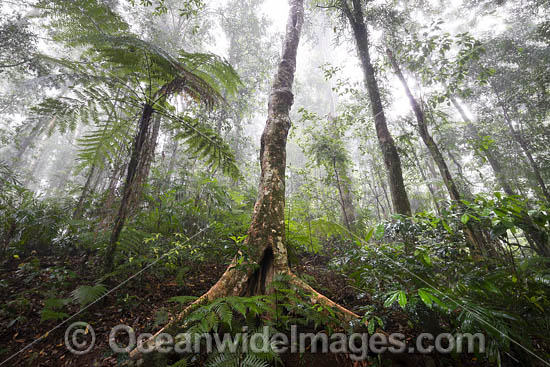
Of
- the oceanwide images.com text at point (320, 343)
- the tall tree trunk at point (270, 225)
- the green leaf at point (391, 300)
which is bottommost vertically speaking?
the oceanwide images.com text at point (320, 343)

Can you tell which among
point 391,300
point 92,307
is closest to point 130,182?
point 92,307

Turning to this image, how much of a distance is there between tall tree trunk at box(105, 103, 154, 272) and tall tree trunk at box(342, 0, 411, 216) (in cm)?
403

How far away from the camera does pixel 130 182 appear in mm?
2471

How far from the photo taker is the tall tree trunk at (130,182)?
92.2 inches

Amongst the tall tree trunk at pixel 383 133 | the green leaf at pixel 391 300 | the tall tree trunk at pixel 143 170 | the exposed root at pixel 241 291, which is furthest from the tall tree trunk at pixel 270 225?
the tall tree trunk at pixel 383 133

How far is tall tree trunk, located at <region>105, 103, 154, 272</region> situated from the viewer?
2342 millimetres

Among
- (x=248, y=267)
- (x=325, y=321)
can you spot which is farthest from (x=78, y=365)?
(x=325, y=321)

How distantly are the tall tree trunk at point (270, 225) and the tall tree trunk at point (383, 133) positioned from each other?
1.82 metres

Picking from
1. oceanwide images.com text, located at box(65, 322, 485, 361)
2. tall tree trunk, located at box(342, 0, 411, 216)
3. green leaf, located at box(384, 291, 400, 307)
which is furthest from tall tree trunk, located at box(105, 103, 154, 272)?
tall tree trunk, located at box(342, 0, 411, 216)

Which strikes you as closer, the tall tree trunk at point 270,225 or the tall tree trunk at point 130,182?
the tall tree trunk at point 270,225

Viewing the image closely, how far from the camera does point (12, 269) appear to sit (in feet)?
9.65

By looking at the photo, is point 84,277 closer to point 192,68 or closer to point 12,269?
point 12,269

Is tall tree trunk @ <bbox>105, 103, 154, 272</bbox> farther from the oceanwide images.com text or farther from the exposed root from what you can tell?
the exposed root

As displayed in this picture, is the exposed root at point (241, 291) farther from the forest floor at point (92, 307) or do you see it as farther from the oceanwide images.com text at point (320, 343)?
the forest floor at point (92, 307)
